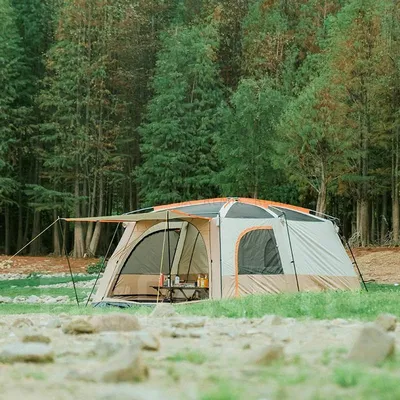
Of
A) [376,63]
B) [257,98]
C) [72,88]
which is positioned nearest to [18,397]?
[376,63]

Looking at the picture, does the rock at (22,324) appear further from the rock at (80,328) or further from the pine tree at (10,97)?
the pine tree at (10,97)

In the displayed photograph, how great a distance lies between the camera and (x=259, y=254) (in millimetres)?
14508

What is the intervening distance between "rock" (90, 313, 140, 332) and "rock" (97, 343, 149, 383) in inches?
83.2

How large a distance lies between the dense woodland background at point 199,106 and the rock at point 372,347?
87.8 feet

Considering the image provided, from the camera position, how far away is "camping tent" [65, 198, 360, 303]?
46.5 ft

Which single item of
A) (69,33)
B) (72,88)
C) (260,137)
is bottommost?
(260,137)

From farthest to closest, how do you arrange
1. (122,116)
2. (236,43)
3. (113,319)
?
1. (236,43)
2. (122,116)
3. (113,319)

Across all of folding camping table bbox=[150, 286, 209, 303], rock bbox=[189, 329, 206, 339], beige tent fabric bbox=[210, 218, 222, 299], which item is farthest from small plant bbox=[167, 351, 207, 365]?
folding camping table bbox=[150, 286, 209, 303]

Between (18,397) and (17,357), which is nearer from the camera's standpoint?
(18,397)

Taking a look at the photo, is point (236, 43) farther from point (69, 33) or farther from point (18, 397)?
point (18, 397)

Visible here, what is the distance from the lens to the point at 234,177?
117 feet

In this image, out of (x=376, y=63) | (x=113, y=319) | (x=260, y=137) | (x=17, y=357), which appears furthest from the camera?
(x=260, y=137)

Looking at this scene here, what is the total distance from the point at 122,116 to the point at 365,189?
495 inches

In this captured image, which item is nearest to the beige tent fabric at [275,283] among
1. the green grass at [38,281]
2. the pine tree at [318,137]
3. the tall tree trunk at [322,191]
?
the green grass at [38,281]
